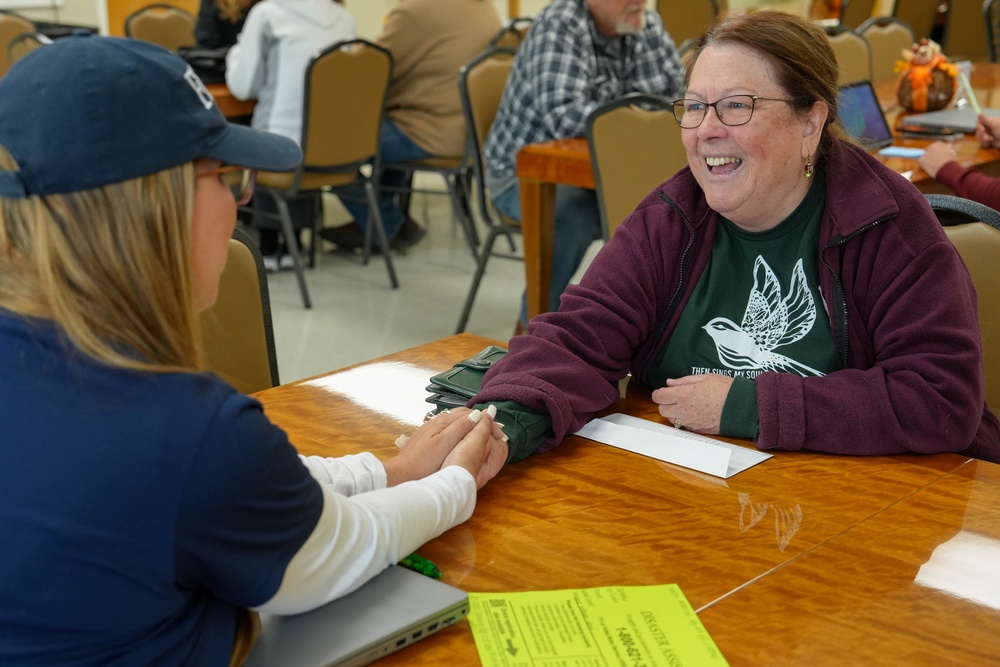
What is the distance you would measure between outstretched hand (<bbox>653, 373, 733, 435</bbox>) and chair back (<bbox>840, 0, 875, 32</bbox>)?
612 centimetres

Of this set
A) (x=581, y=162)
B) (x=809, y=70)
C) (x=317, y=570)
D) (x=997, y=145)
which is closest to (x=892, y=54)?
(x=997, y=145)

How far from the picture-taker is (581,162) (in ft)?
10.3

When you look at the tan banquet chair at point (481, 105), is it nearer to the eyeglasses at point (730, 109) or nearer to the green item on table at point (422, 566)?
the eyeglasses at point (730, 109)

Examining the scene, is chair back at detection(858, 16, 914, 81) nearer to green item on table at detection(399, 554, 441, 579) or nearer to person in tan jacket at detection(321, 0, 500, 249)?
person in tan jacket at detection(321, 0, 500, 249)

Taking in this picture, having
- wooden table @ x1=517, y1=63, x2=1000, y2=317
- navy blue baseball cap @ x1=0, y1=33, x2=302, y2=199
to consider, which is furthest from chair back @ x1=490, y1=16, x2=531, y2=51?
→ navy blue baseball cap @ x1=0, y1=33, x2=302, y2=199

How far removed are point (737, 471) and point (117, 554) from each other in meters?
0.82

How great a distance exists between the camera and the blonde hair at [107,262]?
794 millimetres

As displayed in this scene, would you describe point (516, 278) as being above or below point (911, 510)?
below

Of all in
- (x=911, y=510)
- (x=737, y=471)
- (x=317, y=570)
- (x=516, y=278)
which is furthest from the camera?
(x=516, y=278)

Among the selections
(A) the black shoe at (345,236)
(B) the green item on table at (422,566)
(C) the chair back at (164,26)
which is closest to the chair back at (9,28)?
(C) the chair back at (164,26)

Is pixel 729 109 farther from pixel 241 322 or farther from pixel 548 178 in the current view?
pixel 548 178

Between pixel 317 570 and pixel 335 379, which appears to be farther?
pixel 335 379

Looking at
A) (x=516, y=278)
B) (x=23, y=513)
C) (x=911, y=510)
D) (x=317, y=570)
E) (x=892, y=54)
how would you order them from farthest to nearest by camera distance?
(x=892, y=54) → (x=516, y=278) → (x=911, y=510) → (x=317, y=570) → (x=23, y=513)

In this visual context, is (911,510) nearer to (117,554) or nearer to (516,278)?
(117,554)
